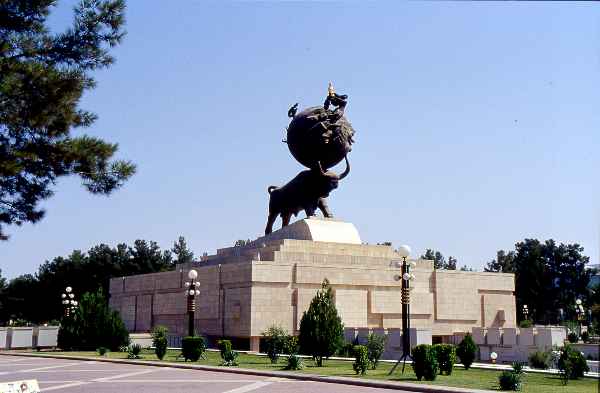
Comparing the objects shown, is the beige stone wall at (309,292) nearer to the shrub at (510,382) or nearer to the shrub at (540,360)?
the shrub at (540,360)

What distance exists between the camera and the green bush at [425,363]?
18641mm

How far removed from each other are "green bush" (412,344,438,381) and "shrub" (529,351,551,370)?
658cm

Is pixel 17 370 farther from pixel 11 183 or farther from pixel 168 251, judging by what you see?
pixel 168 251

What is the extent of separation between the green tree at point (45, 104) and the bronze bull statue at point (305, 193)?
21.2 m

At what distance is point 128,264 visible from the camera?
6525cm

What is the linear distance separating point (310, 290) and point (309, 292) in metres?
0.11

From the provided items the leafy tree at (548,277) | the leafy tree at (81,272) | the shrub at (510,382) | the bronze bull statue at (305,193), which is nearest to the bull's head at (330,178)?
the bronze bull statue at (305,193)

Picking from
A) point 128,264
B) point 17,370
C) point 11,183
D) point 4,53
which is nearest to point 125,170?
point 11,183

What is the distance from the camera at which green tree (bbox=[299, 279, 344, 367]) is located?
24.4m

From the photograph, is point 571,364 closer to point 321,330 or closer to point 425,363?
point 425,363

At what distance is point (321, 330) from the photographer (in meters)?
24.7

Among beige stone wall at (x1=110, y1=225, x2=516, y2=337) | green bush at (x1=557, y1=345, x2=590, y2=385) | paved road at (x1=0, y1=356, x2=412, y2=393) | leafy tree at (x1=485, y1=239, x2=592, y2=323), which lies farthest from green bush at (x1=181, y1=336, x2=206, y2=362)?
leafy tree at (x1=485, y1=239, x2=592, y2=323)

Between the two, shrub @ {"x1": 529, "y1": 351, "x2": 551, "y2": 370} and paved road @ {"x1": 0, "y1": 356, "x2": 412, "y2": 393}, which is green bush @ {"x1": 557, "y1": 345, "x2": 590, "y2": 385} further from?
paved road @ {"x1": 0, "y1": 356, "x2": 412, "y2": 393}

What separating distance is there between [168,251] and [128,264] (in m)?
→ 4.40
